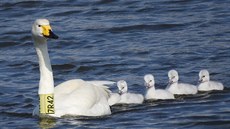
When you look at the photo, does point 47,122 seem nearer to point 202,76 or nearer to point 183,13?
point 202,76

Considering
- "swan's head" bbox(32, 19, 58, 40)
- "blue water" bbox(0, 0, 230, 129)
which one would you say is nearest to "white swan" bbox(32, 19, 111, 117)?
"swan's head" bbox(32, 19, 58, 40)

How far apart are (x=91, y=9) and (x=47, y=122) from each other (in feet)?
27.5

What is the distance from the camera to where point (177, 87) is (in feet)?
50.3

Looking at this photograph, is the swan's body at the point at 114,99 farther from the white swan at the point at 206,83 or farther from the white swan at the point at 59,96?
the white swan at the point at 206,83

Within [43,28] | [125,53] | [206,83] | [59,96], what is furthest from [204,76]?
[43,28]

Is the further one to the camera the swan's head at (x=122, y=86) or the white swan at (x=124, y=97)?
the swan's head at (x=122, y=86)

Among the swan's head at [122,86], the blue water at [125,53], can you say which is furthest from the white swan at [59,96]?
the swan's head at [122,86]

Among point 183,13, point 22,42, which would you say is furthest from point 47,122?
point 183,13

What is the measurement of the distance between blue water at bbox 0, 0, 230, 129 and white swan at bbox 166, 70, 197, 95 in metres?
0.11

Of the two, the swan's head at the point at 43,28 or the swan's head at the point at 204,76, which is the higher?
the swan's head at the point at 43,28

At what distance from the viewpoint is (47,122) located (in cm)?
1377

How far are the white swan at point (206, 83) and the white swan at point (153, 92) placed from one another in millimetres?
641

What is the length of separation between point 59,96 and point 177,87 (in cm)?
214

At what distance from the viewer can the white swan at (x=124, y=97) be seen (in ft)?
48.4
